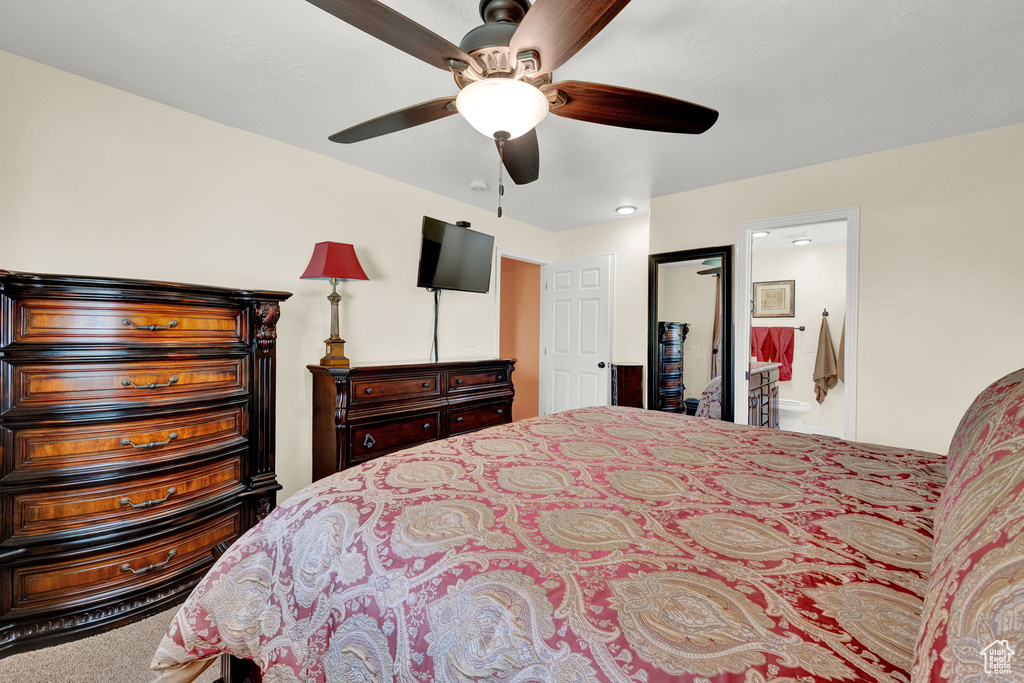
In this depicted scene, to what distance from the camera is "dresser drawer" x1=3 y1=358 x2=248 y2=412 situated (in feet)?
5.25

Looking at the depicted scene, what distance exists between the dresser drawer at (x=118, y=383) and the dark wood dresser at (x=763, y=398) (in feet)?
12.3

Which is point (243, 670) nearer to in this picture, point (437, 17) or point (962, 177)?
point (437, 17)

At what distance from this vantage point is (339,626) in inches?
31.0

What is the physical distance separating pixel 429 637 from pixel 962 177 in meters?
3.70

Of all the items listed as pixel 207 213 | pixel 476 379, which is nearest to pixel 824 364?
pixel 476 379

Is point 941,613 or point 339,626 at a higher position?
point 941,613

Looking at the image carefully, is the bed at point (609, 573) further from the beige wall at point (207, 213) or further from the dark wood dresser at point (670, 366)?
the dark wood dresser at point (670, 366)

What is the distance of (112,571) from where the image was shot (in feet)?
5.67

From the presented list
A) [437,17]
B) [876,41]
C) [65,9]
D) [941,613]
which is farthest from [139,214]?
[876,41]

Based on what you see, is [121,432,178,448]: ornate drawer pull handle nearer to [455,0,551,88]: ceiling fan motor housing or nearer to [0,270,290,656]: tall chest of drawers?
[0,270,290,656]: tall chest of drawers

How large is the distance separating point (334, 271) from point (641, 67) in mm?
2055

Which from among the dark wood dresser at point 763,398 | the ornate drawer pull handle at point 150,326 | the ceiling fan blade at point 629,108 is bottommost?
the dark wood dresser at point 763,398

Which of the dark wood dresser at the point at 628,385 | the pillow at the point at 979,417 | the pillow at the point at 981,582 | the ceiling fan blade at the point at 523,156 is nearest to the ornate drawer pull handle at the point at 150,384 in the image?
the ceiling fan blade at the point at 523,156

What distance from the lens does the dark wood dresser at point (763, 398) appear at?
352 centimetres
